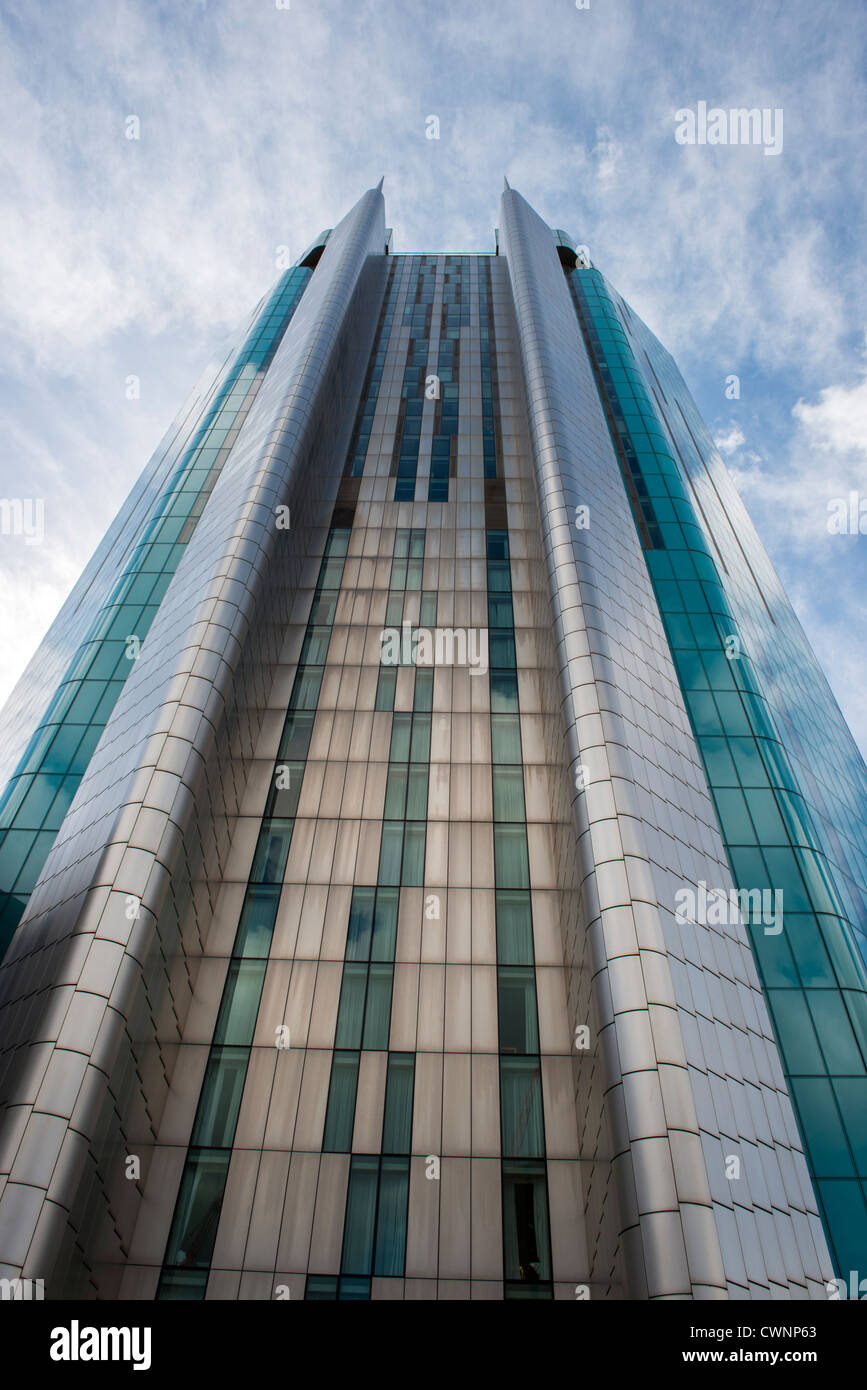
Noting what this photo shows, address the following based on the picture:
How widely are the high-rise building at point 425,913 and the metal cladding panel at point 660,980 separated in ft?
0.29

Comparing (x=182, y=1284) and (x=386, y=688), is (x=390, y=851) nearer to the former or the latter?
(x=386, y=688)

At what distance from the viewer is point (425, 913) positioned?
1978 centimetres

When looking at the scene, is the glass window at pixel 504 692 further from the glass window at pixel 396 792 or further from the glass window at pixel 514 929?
the glass window at pixel 514 929

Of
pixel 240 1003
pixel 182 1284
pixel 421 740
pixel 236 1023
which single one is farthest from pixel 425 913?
pixel 182 1284

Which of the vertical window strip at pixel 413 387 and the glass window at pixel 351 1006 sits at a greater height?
the vertical window strip at pixel 413 387

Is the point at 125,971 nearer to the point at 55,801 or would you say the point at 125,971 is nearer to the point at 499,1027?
the point at 499,1027

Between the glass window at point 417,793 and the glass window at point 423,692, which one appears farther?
the glass window at point 423,692

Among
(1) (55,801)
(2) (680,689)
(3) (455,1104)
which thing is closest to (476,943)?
(3) (455,1104)

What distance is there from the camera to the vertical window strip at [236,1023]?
1427 centimetres

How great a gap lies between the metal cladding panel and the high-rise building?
0.09 meters

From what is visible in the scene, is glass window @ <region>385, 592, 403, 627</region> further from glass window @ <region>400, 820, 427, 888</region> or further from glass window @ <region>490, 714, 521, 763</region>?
glass window @ <region>400, 820, 427, 888</region>

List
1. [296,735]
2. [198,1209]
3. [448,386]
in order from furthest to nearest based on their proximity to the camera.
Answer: [448,386], [296,735], [198,1209]

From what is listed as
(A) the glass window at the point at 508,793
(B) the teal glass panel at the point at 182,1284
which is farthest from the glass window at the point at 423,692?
(B) the teal glass panel at the point at 182,1284

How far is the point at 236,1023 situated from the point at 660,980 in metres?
10.3
